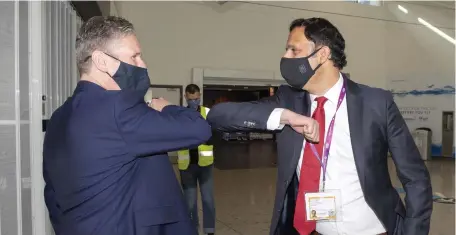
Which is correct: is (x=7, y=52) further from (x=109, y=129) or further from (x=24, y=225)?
(x=109, y=129)

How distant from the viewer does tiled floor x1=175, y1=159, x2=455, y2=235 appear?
→ 4818 mm

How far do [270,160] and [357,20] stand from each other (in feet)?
19.8

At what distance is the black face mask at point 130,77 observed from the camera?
1.32 m

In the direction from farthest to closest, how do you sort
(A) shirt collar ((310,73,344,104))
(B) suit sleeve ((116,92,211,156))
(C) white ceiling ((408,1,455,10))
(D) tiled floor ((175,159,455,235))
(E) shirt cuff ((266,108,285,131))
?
(C) white ceiling ((408,1,455,10)) < (D) tiled floor ((175,159,455,235)) < (A) shirt collar ((310,73,344,104)) < (E) shirt cuff ((266,108,285,131)) < (B) suit sleeve ((116,92,211,156))

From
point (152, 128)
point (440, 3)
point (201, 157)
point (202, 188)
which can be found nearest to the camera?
point (152, 128)

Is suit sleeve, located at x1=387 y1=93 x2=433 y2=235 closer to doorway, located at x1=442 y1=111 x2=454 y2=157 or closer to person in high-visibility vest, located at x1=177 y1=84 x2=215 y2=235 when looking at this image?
person in high-visibility vest, located at x1=177 y1=84 x2=215 y2=235

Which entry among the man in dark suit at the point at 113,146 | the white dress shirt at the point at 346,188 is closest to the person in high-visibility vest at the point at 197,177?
the white dress shirt at the point at 346,188

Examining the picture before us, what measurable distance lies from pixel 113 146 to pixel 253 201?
17.5 ft

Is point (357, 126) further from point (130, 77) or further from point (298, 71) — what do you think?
point (130, 77)

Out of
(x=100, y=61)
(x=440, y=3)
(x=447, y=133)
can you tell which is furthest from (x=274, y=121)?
(x=440, y=3)

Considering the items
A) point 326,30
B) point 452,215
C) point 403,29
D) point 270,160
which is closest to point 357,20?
point 403,29

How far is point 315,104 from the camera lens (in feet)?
5.63

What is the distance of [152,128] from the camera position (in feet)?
3.80

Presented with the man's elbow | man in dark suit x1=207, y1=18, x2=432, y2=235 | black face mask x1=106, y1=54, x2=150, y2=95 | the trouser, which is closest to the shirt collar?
man in dark suit x1=207, y1=18, x2=432, y2=235
